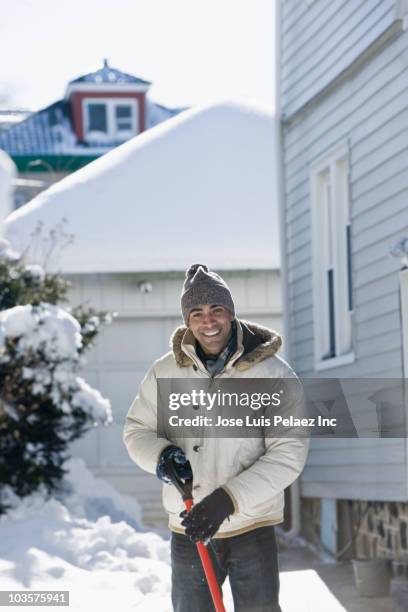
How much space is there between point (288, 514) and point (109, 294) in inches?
124

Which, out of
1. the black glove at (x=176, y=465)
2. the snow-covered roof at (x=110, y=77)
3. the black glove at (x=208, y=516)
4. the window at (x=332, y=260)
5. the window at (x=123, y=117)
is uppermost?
the snow-covered roof at (x=110, y=77)

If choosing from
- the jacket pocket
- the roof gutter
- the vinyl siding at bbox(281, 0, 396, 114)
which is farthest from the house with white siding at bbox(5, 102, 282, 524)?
the jacket pocket

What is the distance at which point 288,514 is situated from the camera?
1141 cm

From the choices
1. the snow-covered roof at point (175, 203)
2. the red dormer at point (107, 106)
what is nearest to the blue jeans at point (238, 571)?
the snow-covered roof at point (175, 203)

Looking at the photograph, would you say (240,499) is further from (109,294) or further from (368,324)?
(109,294)

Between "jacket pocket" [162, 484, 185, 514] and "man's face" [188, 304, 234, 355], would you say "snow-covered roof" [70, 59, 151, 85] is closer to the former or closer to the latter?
"man's face" [188, 304, 234, 355]

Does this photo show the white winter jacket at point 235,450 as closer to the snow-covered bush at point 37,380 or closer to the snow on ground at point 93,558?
the snow on ground at point 93,558

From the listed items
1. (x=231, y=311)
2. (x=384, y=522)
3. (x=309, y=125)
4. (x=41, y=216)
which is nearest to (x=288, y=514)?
(x=384, y=522)

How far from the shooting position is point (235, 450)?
4094 millimetres

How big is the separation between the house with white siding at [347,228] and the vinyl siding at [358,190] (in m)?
0.01

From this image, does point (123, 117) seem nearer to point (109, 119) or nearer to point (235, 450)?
point (109, 119)

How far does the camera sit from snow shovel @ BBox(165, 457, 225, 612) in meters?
3.99

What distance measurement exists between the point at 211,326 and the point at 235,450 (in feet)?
1.39

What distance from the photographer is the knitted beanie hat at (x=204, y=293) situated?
421cm
